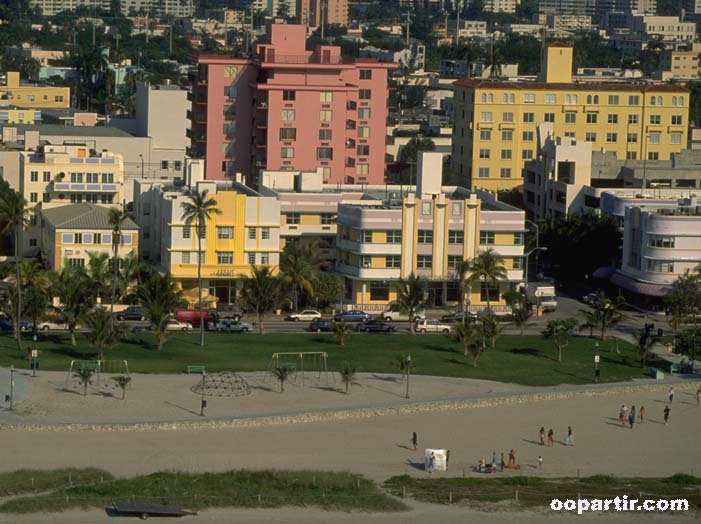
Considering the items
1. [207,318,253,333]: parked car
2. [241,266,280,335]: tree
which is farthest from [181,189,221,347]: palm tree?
[241,266,280,335]: tree

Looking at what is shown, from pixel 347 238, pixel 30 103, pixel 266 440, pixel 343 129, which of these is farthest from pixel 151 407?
pixel 30 103

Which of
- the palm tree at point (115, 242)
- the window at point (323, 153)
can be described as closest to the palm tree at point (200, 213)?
the palm tree at point (115, 242)

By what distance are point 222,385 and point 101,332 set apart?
540 cm

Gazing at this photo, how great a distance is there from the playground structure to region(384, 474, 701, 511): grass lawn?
1309 cm

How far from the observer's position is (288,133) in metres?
108

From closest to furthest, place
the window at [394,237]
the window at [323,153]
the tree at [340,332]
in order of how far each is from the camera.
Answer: the tree at [340,332]
the window at [394,237]
the window at [323,153]

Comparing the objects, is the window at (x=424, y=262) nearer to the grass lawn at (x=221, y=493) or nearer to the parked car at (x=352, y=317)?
the parked car at (x=352, y=317)

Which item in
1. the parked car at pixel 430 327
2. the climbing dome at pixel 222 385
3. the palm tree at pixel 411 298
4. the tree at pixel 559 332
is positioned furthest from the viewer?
the parked car at pixel 430 327

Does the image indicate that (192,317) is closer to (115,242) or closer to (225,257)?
(115,242)

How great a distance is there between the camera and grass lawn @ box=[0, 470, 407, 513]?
172ft

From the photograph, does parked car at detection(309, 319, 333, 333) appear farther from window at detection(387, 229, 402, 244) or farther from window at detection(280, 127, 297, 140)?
window at detection(280, 127, 297, 140)

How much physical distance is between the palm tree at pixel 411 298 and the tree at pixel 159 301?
9.34 m

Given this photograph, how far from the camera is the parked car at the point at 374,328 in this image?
79625 mm

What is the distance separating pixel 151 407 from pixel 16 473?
28.6 feet
